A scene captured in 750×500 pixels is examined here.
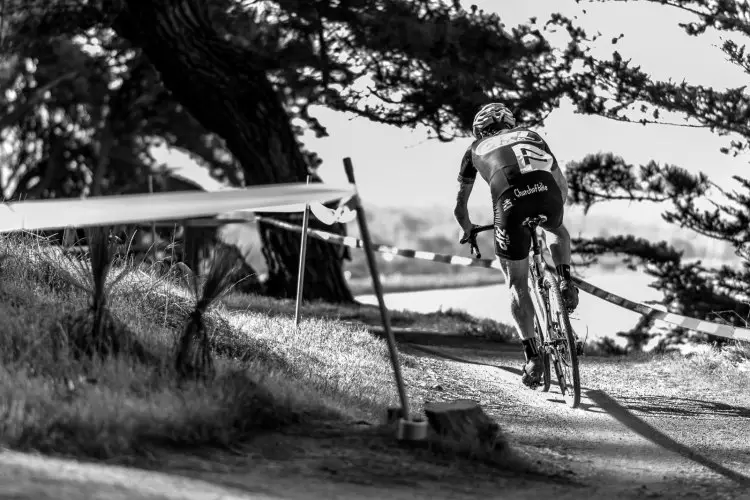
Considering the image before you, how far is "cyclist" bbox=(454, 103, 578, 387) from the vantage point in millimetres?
7137

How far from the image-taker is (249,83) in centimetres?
1534

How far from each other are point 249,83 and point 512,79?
4.10m

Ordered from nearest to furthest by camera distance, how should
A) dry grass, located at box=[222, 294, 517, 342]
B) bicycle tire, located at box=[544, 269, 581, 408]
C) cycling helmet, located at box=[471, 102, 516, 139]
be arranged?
bicycle tire, located at box=[544, 269, 581, 408] < cycling helmet, located at box=[471, 102, 516, 139] < dry grass, located at box=[222, 294, 517, 342]

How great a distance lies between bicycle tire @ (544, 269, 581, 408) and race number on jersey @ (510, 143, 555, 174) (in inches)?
29.9

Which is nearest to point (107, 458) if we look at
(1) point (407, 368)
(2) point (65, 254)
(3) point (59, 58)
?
(2) point (65, 254)

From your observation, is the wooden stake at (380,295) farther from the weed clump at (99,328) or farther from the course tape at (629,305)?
the course tape at (629,305)

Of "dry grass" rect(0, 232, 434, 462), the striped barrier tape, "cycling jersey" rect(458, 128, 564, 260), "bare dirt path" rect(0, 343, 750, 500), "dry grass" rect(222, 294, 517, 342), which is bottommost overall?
"bare dirt path" rect(0, 343, 750, 500)

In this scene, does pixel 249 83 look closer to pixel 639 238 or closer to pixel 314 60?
pixel 314 60

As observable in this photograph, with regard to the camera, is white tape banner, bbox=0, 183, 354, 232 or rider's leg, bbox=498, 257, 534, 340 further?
rider's leg, bbox=498, 257, 534, 340

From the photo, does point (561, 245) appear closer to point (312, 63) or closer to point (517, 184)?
point (517, 184)

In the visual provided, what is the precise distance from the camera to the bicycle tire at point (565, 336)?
701 centimetres

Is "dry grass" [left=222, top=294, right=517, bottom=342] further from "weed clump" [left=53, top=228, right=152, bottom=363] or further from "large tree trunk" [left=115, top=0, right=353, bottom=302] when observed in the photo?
"weed clump" [left=53, top=228, right=152, bottom=363]

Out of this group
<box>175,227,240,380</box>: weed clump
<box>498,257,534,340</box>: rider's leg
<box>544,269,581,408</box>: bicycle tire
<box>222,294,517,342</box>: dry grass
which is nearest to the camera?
<box>175,227,240,380</box>: weed clump

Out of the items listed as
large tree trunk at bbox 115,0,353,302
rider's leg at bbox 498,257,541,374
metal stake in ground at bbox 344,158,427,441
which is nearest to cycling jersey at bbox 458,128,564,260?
rider's leg at bbox 498,257,541,374
